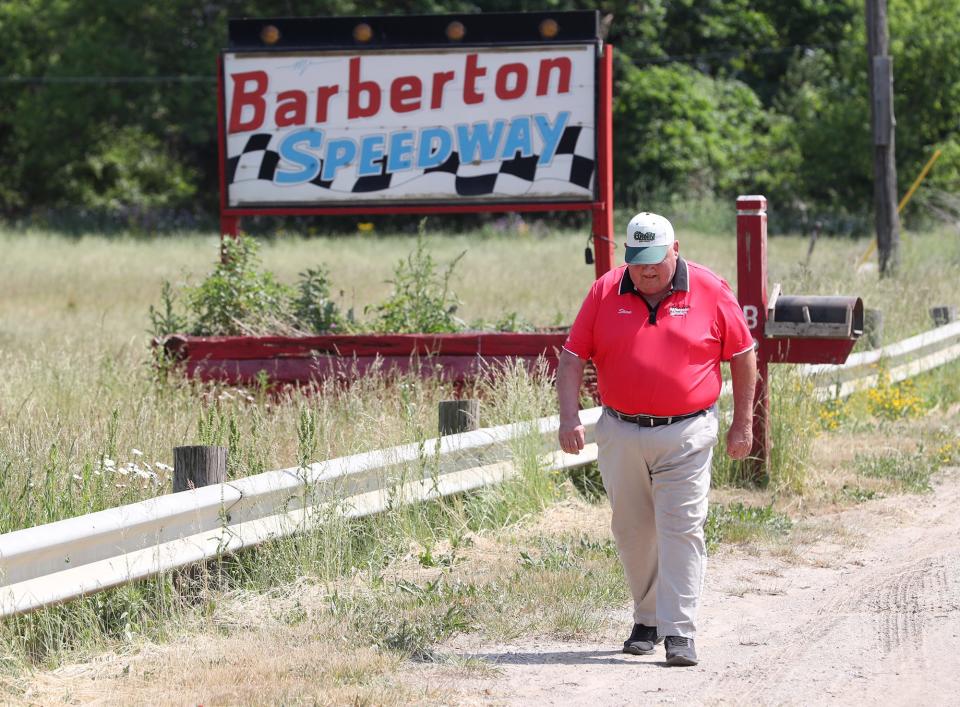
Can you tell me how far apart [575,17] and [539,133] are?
971mm

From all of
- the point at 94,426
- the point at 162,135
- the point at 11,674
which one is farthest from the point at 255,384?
the point at 162,135

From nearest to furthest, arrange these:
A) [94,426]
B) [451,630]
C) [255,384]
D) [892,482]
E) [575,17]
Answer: [451,630] < [94,426] < [892,482] < [255,384] < [575,17]

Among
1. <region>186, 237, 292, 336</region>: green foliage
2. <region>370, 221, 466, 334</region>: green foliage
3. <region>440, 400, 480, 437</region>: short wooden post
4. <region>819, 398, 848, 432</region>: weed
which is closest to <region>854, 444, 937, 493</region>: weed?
<region>819, 398, 848, 432</region>: weed

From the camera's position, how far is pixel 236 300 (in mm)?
11102

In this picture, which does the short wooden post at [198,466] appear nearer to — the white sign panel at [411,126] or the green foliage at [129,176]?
the white sign panel at [411,126]

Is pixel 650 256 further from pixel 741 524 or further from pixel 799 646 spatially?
pixel 741 524

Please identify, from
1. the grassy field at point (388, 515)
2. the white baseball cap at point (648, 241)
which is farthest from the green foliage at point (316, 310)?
the white baseball cap at point (648, 241)

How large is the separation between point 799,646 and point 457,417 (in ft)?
8.63

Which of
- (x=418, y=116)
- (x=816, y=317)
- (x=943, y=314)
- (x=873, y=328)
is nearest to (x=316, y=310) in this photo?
(x=418, y=116)

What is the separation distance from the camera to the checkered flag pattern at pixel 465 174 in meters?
11.2

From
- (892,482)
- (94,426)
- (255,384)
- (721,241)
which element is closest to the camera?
(94,426)

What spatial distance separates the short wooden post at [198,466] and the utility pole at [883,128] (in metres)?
14.0

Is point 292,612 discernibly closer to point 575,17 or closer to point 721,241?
point 575,17

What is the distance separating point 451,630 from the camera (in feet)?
19.5
